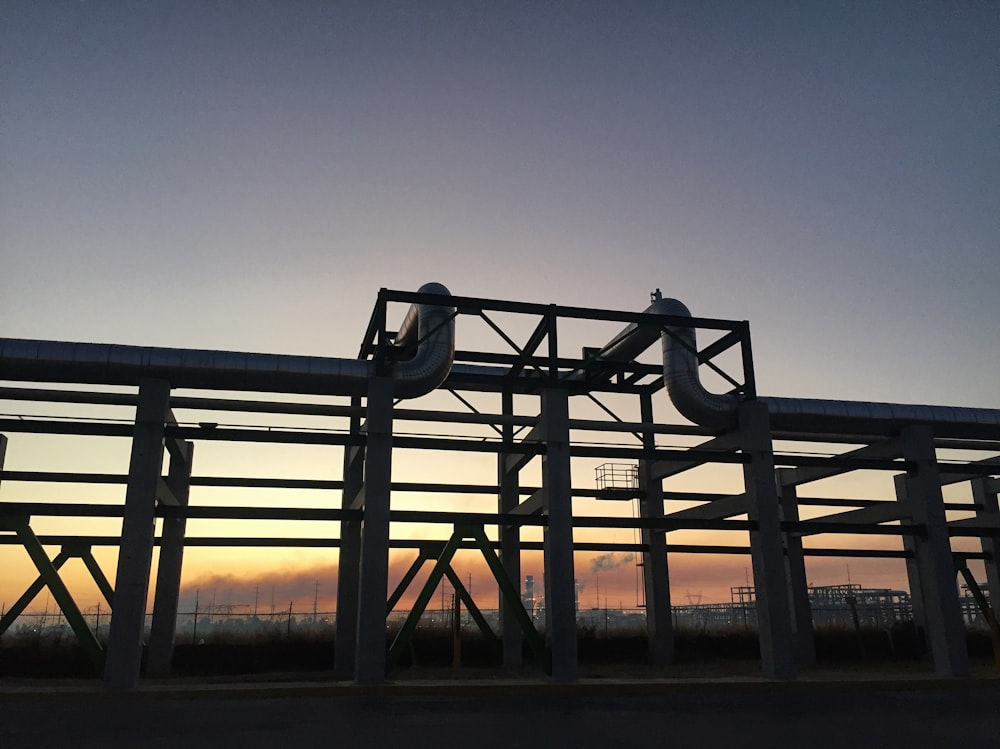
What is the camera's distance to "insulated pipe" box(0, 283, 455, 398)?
19.0 metres

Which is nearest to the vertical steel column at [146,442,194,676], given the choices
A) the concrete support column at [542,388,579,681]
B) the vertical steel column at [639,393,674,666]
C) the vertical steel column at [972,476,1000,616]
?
the concrete support column at [542,388,579,681]

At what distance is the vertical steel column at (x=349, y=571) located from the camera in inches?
884

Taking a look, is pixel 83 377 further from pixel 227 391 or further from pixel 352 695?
pixel 352 695

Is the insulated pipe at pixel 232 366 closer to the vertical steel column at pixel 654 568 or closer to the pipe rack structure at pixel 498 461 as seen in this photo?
the pipe rack structure at pixel 498 461

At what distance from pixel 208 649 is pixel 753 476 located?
781 inches

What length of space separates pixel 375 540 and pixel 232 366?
5.91 meters

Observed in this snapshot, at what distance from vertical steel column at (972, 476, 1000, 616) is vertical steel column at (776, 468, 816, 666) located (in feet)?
25.7

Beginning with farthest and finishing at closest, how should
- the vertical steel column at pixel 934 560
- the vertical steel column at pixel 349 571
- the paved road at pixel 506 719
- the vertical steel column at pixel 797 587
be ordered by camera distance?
the vertical steel column at pixel 797 587 → the vertical steel column at pixel 349 571 → the vertical steel column at pixel 934 560 → the paved road at pixel 506 719

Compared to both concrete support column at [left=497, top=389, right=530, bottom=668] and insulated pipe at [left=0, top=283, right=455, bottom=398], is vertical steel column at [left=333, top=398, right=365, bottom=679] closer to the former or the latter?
insulated pipe at [left=0, top=283, right=455, bottom=398]

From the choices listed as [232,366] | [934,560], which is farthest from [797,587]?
[232,366]

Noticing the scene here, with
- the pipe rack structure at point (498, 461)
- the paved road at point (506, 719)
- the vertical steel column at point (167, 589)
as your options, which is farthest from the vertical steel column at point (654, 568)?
the vertical steel column at point (167, 589)

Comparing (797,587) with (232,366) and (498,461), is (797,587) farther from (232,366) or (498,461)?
(232,366)

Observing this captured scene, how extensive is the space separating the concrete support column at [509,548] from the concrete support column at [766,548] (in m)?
7.23

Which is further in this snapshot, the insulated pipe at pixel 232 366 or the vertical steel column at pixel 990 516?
the vertical steel column at pixel 990 516
